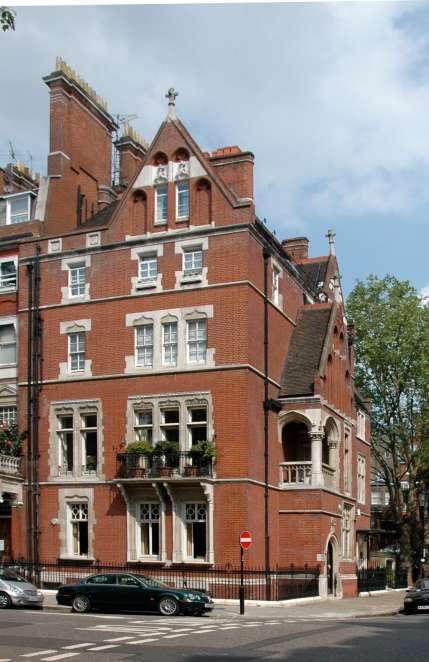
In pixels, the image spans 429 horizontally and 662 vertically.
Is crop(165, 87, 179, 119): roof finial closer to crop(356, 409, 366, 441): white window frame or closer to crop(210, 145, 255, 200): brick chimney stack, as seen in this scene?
crop(210, 145, 255, 200): brick chimney stack

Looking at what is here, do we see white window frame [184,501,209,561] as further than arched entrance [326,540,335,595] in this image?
No

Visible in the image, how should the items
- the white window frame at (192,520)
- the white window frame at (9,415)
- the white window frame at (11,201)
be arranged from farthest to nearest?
the white window frame at (11,201), the white window frame at (9,415), the white window frame at (192,520)

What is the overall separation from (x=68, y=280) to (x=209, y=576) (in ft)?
46.6

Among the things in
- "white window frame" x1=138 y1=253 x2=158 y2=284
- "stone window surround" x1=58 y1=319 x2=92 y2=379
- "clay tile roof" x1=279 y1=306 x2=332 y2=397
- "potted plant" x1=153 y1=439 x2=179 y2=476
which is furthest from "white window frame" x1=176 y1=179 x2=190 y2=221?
"potted plant" x1=153 y1=439 x2=179 y2=476

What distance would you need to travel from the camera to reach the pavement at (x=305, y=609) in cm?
3073

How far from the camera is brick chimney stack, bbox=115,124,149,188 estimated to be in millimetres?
50406

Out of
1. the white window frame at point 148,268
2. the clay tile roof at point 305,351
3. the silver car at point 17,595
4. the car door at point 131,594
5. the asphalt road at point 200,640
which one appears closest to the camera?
the asphalt road at point 200,640

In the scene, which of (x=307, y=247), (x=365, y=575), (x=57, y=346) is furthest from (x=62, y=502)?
(x=307, y=247)

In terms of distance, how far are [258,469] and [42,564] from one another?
980cm

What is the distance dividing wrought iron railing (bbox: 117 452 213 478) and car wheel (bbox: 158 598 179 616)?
754 centimetres

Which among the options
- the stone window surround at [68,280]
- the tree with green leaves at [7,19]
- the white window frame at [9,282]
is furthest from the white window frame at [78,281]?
the tree with green leaves at [7,19]

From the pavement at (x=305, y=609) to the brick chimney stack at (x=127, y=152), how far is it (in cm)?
2303

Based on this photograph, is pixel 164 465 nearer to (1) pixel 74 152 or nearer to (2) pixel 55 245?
(2) pixel 55 245

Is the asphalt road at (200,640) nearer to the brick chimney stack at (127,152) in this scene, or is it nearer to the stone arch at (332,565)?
the stone arch at (332,565)
